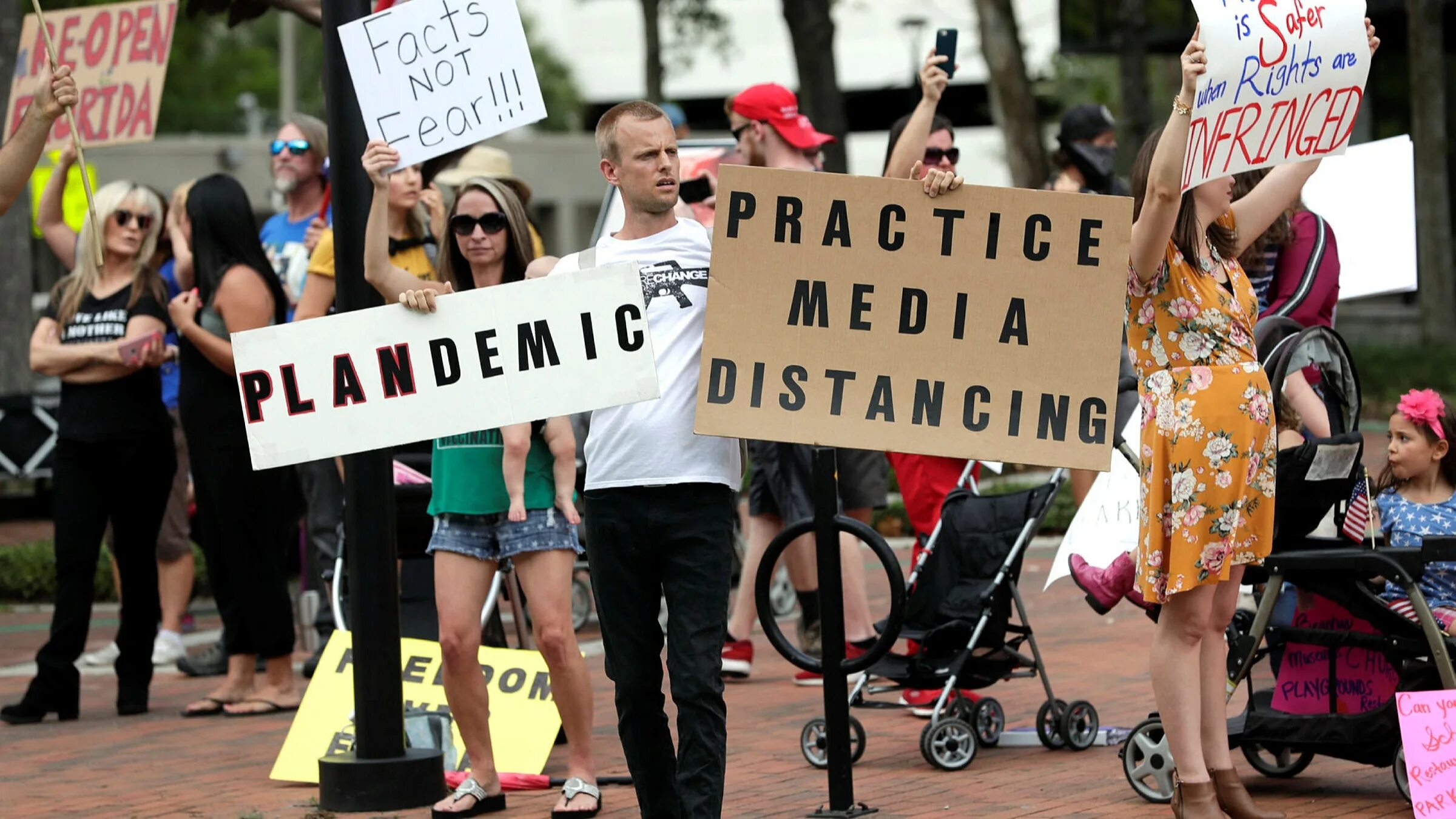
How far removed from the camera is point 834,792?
5.82 meters

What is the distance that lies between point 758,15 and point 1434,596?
44554mm

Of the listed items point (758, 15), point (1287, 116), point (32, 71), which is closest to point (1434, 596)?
point (1287, 116)

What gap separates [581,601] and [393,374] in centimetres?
487

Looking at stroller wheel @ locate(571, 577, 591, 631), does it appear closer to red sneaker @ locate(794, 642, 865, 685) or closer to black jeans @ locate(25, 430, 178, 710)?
red sneaker @ locate(794, 642, 865, 685)

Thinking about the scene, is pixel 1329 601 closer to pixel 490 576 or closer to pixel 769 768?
pixel 769 768

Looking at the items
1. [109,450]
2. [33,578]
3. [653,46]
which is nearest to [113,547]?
[109,450]

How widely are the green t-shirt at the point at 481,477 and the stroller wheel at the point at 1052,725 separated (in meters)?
1.92

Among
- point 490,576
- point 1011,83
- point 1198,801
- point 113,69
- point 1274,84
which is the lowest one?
point 1198,801

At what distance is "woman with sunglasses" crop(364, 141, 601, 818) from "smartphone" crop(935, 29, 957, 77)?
178 cm

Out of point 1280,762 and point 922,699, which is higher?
point 1280,762

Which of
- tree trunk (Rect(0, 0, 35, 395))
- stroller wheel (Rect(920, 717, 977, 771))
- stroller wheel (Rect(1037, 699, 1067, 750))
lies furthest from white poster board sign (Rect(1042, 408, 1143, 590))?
tree trunk (Rect(0, 0, 35, 395))

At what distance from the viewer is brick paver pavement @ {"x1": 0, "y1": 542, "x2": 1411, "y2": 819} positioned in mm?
6082

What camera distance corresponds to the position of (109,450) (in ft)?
27.9

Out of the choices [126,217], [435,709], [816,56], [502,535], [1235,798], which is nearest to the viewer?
[1235,798]
